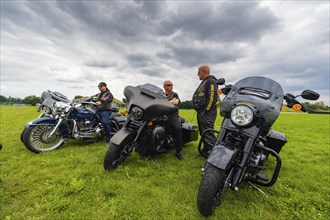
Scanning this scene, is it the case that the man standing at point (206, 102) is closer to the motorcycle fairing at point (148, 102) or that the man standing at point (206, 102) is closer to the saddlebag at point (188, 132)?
the saddlebag at point (188, 132)

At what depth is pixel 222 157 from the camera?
205 centimetres

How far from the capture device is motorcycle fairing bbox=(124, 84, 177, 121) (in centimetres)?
308

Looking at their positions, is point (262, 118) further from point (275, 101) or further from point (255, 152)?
point (255, 152)

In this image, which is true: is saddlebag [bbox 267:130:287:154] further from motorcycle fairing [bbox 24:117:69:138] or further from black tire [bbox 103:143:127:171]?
A: motorcycle fairing [bbox 24:117:69:138]

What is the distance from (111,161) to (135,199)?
915 mm

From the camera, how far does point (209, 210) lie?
2029 millimetres

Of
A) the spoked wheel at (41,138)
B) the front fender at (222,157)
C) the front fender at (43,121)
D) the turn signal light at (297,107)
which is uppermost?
the turn signal light at (297,107)

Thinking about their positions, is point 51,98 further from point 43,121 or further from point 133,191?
point 133,191

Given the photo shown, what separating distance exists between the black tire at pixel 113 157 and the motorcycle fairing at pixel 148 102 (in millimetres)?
685

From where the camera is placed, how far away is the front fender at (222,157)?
1986mm

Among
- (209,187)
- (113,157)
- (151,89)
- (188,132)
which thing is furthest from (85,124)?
(209,187)

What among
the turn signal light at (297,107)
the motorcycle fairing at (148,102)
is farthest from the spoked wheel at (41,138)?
the turn signal light at (297,107)

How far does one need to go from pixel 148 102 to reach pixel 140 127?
0.52 m

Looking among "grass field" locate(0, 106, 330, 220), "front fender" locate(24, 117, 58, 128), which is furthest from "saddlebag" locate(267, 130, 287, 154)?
"front fender" locate(24, 117, 58, 128)
